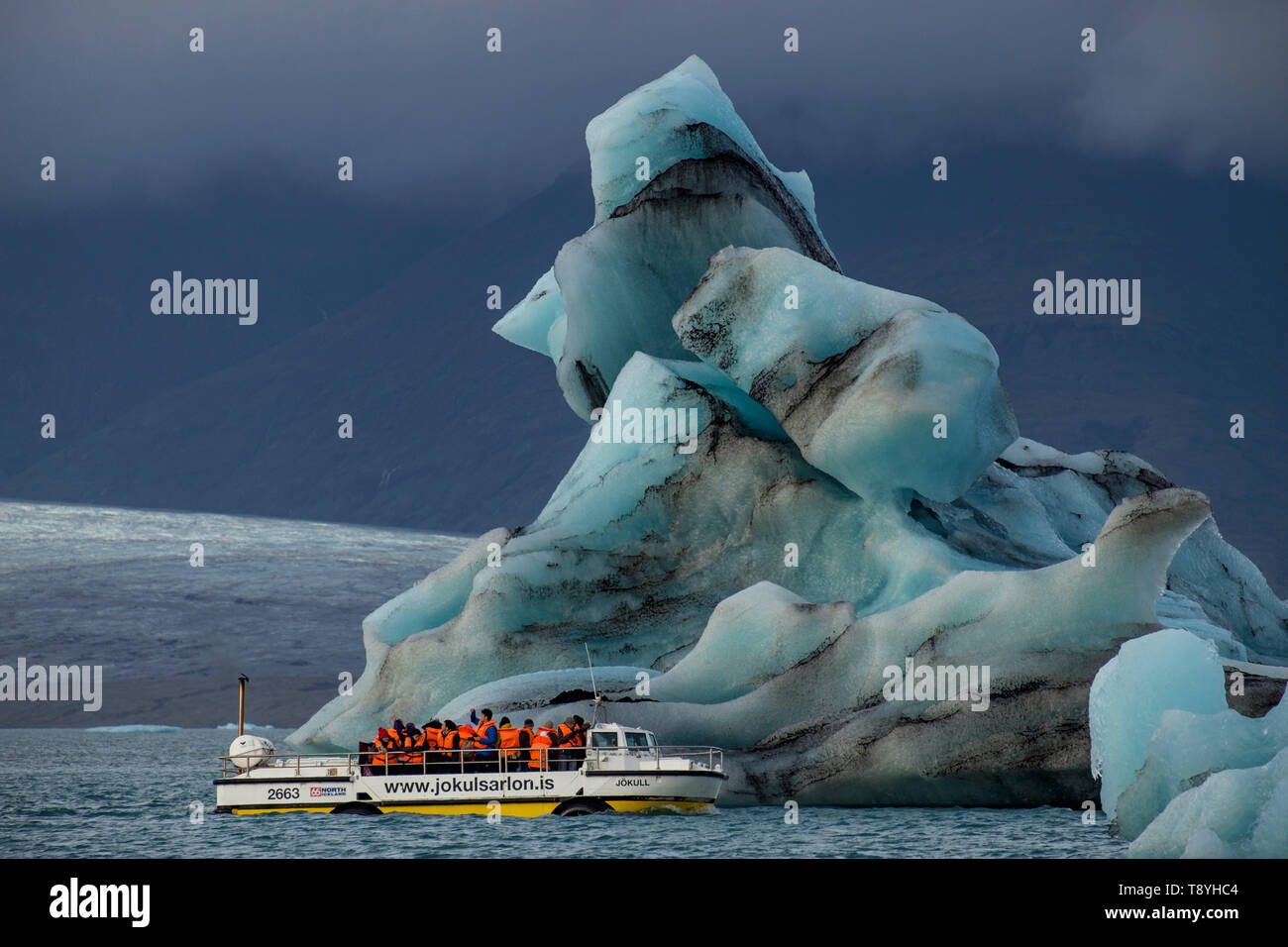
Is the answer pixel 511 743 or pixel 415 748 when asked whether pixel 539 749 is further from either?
pixel 415 748

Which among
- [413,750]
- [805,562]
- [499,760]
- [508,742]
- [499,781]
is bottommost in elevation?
[499,781]

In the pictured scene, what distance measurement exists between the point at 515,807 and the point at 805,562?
24.9 ft

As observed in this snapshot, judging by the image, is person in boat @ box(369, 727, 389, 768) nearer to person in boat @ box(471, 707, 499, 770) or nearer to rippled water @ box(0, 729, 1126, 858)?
rippled water @ box(0, 729, 1126, 858)

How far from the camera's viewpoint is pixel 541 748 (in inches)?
1010

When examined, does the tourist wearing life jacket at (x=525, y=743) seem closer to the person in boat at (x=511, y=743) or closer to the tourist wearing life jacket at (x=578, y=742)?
the person in boat at (x=511, y=743)

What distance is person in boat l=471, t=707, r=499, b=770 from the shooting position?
25.9m

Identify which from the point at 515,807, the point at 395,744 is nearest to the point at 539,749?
the point at 515,807

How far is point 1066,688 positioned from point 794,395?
790 centimetres

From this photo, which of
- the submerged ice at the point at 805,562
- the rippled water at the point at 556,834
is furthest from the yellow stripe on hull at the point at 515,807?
the submerged ice at the point at 805,562

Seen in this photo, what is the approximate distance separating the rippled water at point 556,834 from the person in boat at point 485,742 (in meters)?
0.84

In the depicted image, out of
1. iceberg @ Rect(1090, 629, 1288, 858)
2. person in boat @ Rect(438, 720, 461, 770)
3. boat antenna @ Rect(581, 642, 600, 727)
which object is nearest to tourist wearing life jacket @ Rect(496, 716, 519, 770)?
person in boat @ Rect(438, 720, 461, 770)
